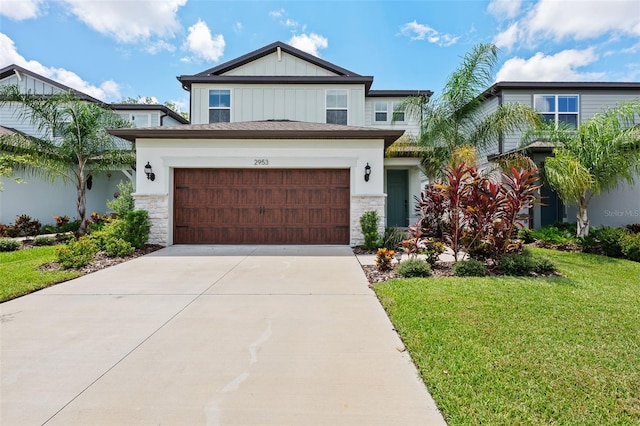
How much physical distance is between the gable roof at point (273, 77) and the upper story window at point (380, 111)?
1.94m

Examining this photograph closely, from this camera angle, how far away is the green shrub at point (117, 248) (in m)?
7.93

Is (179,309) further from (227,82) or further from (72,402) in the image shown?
(227,82)

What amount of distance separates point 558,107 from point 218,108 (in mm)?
14701

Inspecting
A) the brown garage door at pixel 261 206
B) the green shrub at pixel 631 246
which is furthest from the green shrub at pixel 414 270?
the green shrub at pixel 631 246

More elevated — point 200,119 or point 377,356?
point 200,119

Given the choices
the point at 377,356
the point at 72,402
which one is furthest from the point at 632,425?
the point at 72,402

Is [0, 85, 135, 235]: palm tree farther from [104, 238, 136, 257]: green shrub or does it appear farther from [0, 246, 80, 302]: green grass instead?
[104, 238, 136, 257]: green shrub

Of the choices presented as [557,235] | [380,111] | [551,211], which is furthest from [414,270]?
[380,111]

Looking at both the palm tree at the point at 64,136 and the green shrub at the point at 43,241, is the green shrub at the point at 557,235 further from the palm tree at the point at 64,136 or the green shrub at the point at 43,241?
the green shrub at the point at 43,241

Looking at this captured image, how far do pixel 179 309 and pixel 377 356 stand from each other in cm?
285

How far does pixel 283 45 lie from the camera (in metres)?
14.0

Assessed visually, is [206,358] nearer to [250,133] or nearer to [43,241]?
[250,133]

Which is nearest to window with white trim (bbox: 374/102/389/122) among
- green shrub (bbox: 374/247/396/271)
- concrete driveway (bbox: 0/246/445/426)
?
green shrub (bbox: 374/247/396/271)

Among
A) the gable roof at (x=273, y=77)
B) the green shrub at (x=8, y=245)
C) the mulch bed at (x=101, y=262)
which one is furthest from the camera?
the gable roof at (x=273, y=77)
